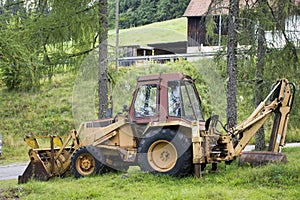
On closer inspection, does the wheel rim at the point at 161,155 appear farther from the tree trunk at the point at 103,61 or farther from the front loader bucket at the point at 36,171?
the tree trunk at the point at 103,61

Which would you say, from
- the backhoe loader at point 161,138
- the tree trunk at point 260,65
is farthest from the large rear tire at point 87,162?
the tree trunk at point 260,65

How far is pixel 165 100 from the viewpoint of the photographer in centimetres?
954

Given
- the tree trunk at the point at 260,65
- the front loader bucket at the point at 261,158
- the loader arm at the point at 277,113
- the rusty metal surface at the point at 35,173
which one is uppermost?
the tree trunk at the point at 260,65

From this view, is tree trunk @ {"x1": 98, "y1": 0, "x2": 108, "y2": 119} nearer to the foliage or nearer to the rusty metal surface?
the foliage

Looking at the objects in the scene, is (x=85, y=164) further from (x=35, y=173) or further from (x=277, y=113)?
(x=277, y=113)

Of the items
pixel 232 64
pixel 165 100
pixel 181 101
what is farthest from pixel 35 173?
pixel 232 64

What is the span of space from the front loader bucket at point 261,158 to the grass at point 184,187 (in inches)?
11.3

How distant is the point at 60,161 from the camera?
35.2 feet

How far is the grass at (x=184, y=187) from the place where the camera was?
7348mm

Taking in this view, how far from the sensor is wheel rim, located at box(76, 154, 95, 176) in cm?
1030

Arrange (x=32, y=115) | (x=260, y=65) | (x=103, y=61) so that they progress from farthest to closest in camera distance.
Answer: (x=32, y=115), (x=260, y=65), (x=103, y=61)

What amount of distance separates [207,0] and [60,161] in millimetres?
22015

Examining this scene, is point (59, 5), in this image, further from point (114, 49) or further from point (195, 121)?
point (195, 121)

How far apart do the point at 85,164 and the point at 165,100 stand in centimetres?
258
